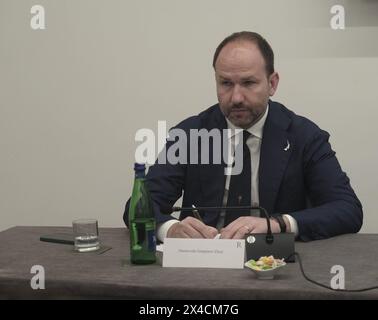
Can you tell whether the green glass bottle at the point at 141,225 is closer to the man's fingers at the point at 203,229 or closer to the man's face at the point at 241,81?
the man's fingers at the point at 203,229

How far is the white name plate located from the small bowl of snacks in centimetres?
7

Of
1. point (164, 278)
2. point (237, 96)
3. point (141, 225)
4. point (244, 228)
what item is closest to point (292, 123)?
point (237, 96)

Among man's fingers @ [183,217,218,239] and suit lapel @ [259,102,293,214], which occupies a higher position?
suit lapel @ [259,102,293,214]

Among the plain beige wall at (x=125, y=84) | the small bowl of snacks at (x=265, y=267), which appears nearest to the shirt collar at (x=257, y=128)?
the plain beige wall at (x=125, y=84)

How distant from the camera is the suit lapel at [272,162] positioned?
67.3 inches

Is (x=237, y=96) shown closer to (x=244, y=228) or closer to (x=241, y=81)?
(x=241, y=81)

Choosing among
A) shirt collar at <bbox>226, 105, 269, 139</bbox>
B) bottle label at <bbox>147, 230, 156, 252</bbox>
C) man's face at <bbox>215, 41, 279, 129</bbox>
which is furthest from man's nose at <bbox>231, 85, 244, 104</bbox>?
bottle label at <bbox>147, 230, 156, 252</bbox>

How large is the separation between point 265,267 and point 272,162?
756 mm

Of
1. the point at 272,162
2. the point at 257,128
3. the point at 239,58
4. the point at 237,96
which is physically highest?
the point at 239,58

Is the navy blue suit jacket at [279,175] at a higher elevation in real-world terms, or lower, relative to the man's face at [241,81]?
lower

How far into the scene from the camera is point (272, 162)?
5.64ft

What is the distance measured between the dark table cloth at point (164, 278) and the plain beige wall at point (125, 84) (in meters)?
1.26

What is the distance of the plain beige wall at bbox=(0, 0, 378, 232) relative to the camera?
93.2 inches

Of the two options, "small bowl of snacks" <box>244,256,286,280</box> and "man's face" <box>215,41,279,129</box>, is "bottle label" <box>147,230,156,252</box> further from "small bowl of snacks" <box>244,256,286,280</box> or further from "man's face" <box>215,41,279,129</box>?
"man's face" <box>215,41,279,129</box>
